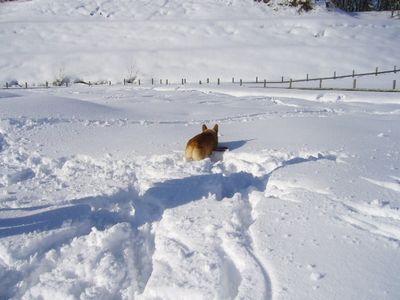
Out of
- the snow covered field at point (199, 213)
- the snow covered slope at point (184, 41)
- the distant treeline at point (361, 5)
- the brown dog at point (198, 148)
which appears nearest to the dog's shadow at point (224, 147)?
the snow covered field at point (199, 213)

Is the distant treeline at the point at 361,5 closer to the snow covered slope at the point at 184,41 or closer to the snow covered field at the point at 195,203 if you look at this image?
the snow covered slope at the point at 184,41

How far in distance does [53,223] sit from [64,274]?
0.95 meters

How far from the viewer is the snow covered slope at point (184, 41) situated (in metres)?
36.2

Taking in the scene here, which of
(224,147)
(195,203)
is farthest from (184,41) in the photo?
(195,203)

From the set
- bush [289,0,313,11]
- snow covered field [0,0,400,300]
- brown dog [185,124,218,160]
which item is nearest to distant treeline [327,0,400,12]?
bush [289,0,313,11]

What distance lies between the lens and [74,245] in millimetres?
4211

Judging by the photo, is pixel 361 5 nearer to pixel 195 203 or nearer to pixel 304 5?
pixel 304 5

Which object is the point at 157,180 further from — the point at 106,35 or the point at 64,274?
the point at 106,35

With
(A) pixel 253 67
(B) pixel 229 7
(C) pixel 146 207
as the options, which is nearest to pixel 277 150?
(C) pixel 146 207

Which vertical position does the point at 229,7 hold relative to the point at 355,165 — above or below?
above

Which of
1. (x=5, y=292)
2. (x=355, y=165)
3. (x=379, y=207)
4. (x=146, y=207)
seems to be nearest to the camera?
(x=5, y=292)

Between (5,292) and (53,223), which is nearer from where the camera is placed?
(5,292)

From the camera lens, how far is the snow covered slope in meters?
36.2

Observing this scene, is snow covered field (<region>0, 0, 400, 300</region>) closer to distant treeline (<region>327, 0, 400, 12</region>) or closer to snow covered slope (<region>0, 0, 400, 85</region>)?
snow covered slope (<region>0, 0, 400, 85</region>)
